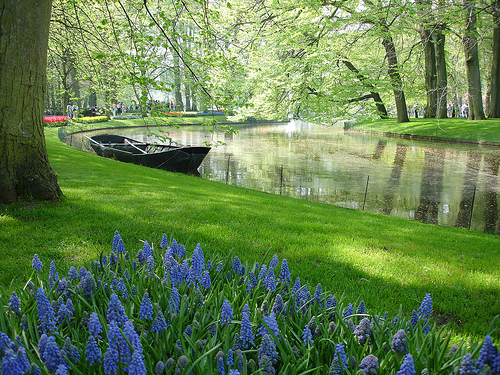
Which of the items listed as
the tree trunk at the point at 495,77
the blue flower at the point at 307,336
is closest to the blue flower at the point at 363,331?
the blue flower at the point at 307,336

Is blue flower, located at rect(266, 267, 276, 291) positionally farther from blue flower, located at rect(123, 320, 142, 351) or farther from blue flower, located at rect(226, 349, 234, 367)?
blue flower, located at rect(123, 320, 142, 351)

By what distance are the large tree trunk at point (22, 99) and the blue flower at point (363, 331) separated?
18.0 feet

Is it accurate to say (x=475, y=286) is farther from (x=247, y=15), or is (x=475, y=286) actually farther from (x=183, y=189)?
(x=247, y=15)

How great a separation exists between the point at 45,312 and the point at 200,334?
2.85ft

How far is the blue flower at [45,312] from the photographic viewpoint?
77.6 inches

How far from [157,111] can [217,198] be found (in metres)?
2.54

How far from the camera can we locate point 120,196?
7691 mm

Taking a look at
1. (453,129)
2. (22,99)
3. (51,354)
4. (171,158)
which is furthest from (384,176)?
(453,129)

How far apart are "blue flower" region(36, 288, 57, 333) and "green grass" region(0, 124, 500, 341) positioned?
95 centimetres

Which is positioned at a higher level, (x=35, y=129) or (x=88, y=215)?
(x=35, y=129)

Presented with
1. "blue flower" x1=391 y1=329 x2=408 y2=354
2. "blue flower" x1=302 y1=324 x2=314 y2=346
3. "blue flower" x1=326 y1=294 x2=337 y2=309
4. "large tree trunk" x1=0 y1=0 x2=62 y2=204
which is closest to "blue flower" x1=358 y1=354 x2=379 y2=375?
"blue flower" x1=391 y1=329 x2=408 y2=354

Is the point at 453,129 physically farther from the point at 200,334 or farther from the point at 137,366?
the point at 137,366

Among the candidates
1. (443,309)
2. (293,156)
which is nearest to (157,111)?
(443,309)

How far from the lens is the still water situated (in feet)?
37.5
